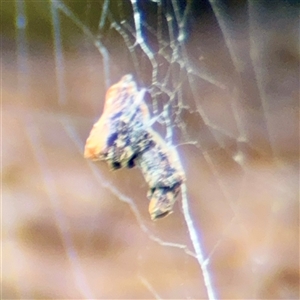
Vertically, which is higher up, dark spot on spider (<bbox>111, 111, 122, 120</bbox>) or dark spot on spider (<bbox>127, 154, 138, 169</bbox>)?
dark spot on spider (<bbox>111, 111, 122, 120</bbox>)

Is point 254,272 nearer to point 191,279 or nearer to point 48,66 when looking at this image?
point 191,279

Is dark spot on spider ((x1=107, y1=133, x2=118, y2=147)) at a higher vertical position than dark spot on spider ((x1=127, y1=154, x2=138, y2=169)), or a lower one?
higher

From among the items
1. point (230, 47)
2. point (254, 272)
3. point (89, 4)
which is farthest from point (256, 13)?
point (254, 272)

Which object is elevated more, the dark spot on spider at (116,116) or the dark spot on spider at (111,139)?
the dark spot on spider at (116,116)
